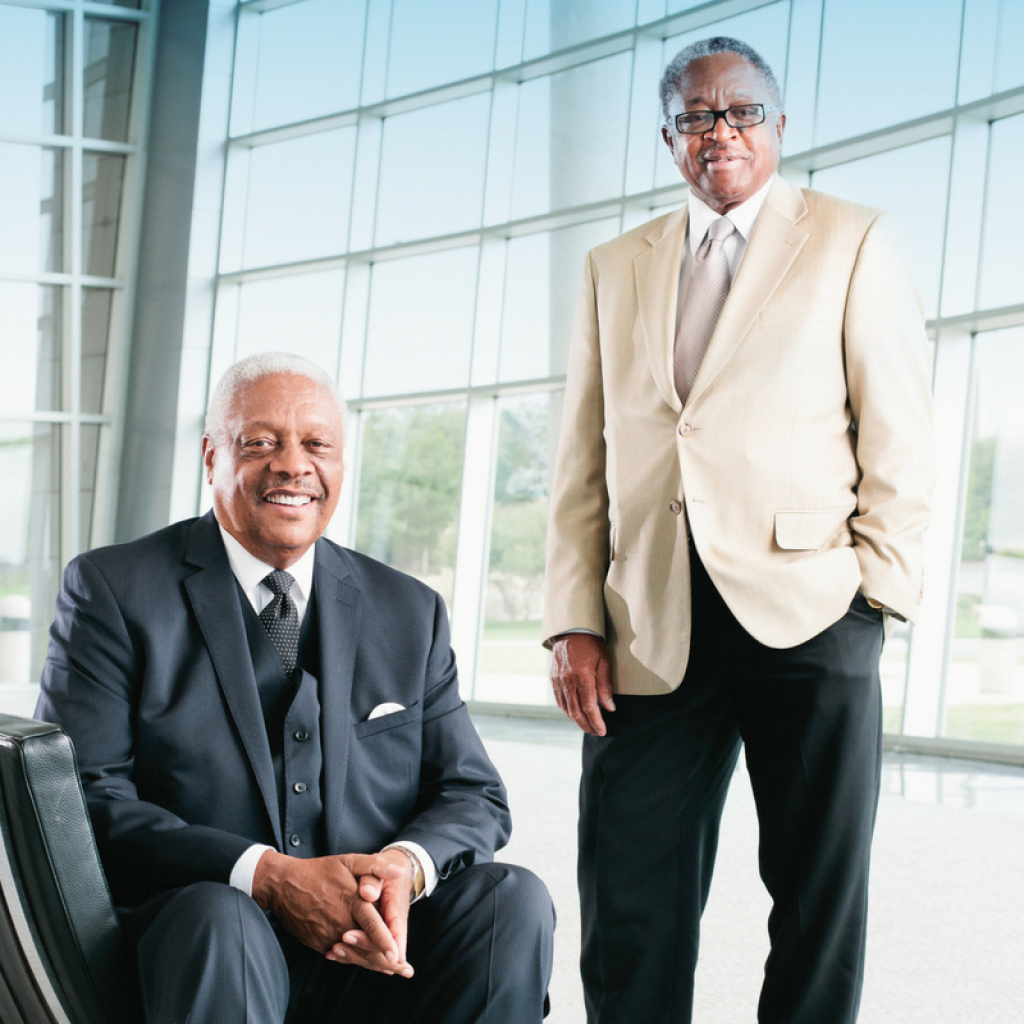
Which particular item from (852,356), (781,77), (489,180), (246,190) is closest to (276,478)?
(852,356)

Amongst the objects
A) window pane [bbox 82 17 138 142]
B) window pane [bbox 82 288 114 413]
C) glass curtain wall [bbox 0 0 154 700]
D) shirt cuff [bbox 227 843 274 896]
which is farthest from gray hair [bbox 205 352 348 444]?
window pane [bbox 82 17 138 142]

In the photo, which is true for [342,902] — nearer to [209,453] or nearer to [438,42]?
[209,453]

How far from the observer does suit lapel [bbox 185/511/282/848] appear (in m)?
1.46

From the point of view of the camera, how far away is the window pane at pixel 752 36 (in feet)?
25.9

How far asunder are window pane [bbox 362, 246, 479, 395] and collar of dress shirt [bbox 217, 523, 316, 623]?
787 centimetres

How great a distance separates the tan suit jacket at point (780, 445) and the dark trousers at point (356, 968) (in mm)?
464

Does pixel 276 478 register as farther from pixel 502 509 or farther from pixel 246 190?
pixel 246 190

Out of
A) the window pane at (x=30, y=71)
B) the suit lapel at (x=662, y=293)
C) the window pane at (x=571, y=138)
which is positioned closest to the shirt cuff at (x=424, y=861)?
the suit lapel at (x=662, y=293)

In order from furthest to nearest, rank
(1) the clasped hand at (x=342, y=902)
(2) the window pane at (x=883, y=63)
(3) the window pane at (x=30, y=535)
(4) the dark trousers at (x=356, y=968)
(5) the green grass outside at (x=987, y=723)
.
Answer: (3) the window pane at (x=30, y=535) < (2) the window pane at (x=883, y=63) < (5) the green grass outside at (x=987, y=723) < (1) the clasped hand at (x=342, y=902) < (4) the dark trousers at (x=356, y=968)

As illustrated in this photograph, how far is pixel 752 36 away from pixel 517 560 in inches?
170

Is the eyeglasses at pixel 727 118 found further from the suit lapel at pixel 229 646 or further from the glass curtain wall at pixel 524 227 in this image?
the glass curtain wall at pixel 524 227

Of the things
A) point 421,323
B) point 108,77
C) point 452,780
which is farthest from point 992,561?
point 108,77

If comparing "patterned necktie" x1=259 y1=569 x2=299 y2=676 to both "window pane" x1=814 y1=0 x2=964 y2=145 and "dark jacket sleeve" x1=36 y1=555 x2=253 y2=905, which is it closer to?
"dark jacket sleeve" x1=36 y1=555 x2=253 y2=905

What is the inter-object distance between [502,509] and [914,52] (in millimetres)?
4491
